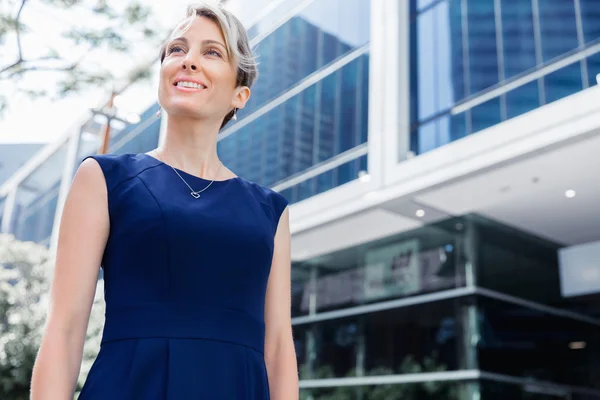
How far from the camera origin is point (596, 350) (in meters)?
10.4

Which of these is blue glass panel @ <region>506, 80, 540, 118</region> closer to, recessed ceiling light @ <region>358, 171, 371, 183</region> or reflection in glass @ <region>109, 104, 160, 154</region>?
recessed ceiling light @ <region>358, 171, 371, 183</region>

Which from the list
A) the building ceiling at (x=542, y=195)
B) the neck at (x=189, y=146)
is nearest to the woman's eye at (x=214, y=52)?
the neck at (x=189, y=146)

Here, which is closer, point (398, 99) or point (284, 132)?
point (398, 99)

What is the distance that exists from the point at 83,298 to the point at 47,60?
6.45 metres

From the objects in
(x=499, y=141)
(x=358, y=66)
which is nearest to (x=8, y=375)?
(x=358, y=66)

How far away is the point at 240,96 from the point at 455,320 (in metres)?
8.39

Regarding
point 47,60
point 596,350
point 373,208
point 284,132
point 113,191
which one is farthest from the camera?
point 284,132

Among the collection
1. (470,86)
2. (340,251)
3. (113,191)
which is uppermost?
(470,86)

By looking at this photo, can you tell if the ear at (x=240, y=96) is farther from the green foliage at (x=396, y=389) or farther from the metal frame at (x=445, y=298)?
the metal frame at (x=445, y=298)

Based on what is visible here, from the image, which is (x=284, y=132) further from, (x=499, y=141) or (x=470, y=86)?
(x=499, y=141)

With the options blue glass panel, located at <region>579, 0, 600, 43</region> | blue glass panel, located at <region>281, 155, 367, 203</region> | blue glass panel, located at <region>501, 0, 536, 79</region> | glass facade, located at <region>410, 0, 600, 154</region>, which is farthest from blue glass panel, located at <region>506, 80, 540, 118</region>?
blue glass panel, located at <region>281, 155, 367, 203</region>

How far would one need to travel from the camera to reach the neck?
4.21 feet

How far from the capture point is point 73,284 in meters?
1.07

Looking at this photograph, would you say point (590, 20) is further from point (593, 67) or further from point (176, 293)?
point (176, 293)
